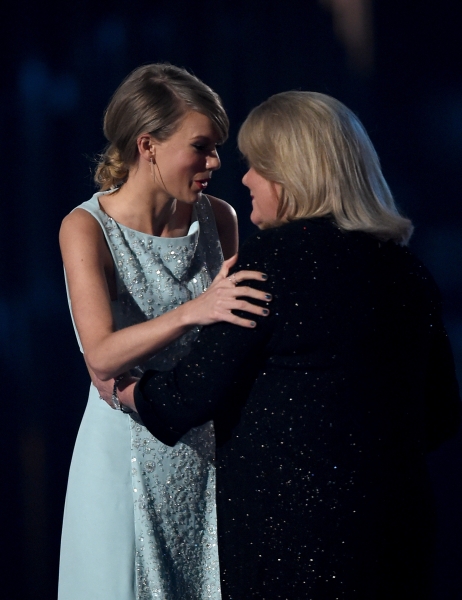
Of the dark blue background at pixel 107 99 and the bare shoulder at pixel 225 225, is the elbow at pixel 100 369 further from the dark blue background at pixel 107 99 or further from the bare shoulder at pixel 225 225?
the dark blue background at pixel 107 99

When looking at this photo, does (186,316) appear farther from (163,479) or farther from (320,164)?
(163,479)

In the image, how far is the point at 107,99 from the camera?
2.29 m

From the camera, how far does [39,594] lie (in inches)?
98.0

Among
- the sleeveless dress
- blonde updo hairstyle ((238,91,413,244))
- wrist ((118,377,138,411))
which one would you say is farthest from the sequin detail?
blonde updo hairstyle ((238,91,413,244))

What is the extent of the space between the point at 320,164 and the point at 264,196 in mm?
110

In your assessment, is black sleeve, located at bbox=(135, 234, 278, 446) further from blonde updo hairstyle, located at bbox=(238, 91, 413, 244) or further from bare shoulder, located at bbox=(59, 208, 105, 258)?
bare shoulder, located at bbox=(59, 208, 105, 258)

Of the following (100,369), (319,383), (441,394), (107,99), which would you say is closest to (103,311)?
(100,369)

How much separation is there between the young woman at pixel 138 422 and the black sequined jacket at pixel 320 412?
1.07 feet

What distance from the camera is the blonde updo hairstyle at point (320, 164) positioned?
3.89 feet

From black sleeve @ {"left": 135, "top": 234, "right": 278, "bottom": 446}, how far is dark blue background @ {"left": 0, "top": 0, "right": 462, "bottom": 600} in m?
1.17

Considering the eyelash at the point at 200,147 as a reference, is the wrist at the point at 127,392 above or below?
below

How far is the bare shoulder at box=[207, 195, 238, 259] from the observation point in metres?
1.83

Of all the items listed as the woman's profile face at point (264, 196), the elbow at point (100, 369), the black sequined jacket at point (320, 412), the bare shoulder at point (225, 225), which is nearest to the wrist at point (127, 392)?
the elbow at point (100, 369)

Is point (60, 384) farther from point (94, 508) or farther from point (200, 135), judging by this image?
point (200, 135)
